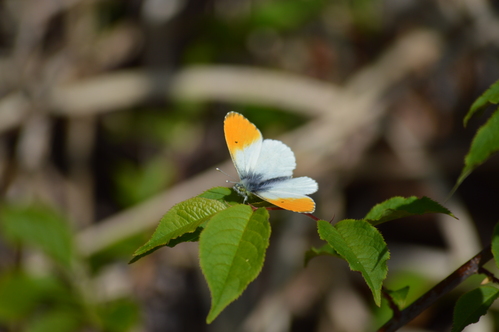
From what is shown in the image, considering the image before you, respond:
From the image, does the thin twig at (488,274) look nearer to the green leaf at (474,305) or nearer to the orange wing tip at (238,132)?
the green leaf at (474,305)

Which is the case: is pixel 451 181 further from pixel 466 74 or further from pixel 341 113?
pixel 466 74

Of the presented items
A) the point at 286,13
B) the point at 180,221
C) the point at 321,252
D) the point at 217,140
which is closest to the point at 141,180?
the point at 217,140

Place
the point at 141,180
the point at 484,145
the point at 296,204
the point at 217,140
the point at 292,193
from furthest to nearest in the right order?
the point at 217,140 → the point at 141,180 → the point at 292,193 → the point at 296,204 → the point at 484,145

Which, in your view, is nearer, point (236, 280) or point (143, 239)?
point (236, 280)

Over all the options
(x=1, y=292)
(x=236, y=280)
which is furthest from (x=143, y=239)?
(x=236, y=280)

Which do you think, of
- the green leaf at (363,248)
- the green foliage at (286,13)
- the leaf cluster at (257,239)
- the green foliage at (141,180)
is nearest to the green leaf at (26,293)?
the green foliage at (141,180)

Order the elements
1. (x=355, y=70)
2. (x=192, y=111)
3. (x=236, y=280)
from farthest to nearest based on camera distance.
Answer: (x=355, y=70) < (x=192, y=111) < (x=236, y=280)

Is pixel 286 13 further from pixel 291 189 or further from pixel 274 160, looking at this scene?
pixel 291 189
